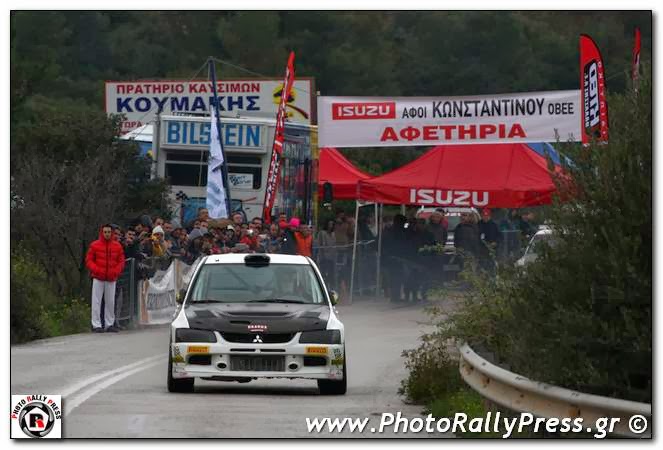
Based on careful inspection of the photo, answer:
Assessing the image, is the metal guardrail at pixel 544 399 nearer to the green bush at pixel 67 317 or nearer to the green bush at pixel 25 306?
the green bush at pixel 25 306

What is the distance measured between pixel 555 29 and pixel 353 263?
1811 inches

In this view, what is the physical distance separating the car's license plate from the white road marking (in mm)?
1408

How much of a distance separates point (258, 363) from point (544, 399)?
5.06 metres

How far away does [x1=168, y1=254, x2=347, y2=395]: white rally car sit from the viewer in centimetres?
1505

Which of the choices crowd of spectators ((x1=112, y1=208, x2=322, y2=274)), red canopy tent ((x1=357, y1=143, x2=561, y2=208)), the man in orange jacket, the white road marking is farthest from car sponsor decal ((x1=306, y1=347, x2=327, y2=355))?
red canopy tent ((x1=357, y1=143, x2=561, y2=208))

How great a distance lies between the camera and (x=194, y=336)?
49.5 feet

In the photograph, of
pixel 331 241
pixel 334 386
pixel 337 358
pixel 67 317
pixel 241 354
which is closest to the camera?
pixel 241 354

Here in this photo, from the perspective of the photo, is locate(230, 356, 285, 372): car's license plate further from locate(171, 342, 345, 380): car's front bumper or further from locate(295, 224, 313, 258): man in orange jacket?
locate(295, 224, 313, 258): man in orange jacket

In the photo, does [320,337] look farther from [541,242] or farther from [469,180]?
[469,180]

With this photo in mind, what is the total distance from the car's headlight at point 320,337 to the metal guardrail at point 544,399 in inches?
107

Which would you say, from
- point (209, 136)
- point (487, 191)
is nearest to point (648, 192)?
point (487, 191)

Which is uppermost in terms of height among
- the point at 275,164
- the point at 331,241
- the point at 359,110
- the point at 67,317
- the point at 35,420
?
the point at 359,110

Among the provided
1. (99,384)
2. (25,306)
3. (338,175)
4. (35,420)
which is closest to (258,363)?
(99,384)

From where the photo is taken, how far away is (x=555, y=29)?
253ft
